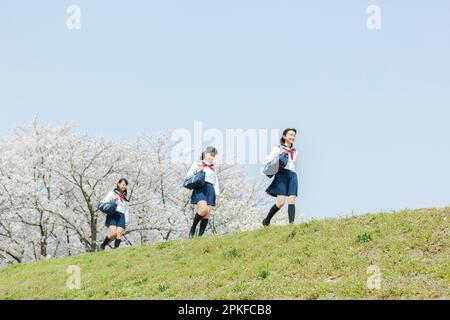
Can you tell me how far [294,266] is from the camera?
468 inches

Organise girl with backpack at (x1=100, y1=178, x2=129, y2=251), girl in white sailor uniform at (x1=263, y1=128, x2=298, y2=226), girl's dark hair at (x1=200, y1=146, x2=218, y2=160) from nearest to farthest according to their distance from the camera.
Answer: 1. girl in white sailor uniform at (x1=263, y1=128, x2=298, y2=226)
2. girl's dark hair at (x1=200, y1=146, x2=218, y2=160)
3. girl with backpack at (x1=100, y1=178, x2=129, y2=251)

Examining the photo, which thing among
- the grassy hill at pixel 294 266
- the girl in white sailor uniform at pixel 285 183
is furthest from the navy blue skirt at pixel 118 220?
the girl in white sailor uniform at pixel 285 183

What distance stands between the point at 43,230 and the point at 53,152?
5.39 metres

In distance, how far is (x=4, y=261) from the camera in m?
40.7

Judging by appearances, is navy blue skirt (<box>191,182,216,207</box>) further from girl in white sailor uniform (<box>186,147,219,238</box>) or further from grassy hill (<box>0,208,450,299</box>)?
grassy hill (<box>0,208,450,299</box>)

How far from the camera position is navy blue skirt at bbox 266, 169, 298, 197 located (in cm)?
1566

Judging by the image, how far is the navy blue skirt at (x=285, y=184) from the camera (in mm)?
15656

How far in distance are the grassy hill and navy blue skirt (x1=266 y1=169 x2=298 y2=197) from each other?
1.20 m

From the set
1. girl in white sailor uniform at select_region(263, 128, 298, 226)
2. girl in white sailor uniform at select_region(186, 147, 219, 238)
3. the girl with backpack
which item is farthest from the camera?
the girl with backpack

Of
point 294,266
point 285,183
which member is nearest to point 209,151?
point 285,183

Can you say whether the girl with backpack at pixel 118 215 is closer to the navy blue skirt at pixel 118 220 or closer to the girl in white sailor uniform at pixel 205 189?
the navy blue skirt at pixel 118 220

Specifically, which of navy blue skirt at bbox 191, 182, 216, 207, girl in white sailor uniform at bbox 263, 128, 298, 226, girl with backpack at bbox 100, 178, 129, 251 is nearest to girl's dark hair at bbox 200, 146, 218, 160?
navy blue skirt at bbox 191, 182, 216, 207

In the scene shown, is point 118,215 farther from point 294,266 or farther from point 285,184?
point 294,266

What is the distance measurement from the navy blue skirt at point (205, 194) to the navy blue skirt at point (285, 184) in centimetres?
238
